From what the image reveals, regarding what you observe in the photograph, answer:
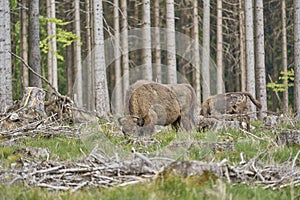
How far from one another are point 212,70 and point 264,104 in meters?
11.1

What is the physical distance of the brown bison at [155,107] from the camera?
10.2 meters

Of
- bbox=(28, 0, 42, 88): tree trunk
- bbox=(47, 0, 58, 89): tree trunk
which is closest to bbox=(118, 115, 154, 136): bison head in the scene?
bbox=(28, 0, 42, 88): tree trunk

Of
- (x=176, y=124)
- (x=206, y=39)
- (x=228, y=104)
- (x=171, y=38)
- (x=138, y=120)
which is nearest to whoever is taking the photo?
(x=138, y=120)

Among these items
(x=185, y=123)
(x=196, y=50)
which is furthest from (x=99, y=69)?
(x=196, y=50)

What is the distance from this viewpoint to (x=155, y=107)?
11117mm

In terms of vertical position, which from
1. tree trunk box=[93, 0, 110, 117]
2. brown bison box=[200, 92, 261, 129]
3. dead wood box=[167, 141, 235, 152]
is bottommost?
dead wood box=[167, 141, 235, 152]

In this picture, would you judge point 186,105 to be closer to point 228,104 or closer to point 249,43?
point 228,104

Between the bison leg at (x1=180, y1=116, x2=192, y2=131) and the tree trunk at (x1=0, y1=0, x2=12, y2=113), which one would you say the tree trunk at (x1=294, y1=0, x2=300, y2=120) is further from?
the tree trunk at (x1=0, y1=0, x2=12, y2=113)

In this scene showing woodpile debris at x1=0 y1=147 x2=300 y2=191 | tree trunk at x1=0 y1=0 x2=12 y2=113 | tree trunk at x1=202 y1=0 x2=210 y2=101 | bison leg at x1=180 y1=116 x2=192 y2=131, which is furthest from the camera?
Answer: tree trunk at x1=202 y1=0 x2=210 y2=101

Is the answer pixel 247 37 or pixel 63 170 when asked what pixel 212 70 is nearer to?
pixel 247 37

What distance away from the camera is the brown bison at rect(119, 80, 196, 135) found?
33.3 ft

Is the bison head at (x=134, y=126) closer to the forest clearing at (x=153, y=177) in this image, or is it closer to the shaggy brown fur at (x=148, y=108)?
the shaggy brown fur at (x=148, y=108)

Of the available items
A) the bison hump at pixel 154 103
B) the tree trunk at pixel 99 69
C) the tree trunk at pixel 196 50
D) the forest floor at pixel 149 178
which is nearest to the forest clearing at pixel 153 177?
the forest floor at pixel 149 178

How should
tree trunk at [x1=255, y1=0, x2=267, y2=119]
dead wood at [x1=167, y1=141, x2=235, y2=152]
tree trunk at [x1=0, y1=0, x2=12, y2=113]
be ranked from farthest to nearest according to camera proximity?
tree trunk at [x1=255, y1=0, x2=267, y2=119] → tree trunk at [x1=0, y1=0, x2=12, y2=113] → dead wood at [x1=167, y1=141, x2=235, y2=152]
